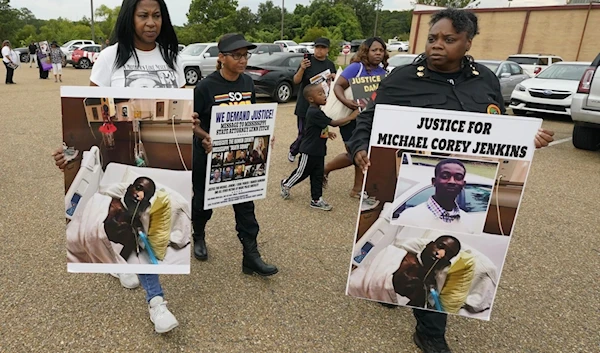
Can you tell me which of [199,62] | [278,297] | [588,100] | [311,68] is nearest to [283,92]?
[199,62]

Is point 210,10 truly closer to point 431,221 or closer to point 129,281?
point 129,281

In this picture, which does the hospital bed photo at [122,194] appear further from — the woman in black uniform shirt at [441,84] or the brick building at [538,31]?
the brick building at [538,31]

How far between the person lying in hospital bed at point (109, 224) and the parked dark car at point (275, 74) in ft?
31.0

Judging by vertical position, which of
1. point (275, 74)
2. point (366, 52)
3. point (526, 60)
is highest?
point (526, 60)

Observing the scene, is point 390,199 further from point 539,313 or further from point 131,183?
point 539,313

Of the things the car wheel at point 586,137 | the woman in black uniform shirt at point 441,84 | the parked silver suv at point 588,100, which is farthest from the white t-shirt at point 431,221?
the car wheel at point 586,137

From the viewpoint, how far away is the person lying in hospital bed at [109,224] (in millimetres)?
2209

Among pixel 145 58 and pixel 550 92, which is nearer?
pixel 145 58

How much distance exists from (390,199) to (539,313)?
1612 mm

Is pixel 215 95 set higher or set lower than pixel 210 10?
lower

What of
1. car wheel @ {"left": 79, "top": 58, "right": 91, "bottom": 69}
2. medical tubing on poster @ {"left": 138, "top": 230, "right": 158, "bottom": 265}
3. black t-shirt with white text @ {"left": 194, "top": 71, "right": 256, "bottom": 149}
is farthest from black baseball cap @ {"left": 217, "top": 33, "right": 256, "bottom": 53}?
car wheel @ {"left": 79, "top": 58, "right": 91, "bottom": 69}

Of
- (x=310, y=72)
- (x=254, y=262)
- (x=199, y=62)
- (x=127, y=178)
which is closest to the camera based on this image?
(x=127, y=178)

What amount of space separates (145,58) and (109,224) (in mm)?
947

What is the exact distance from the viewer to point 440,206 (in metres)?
2.11
